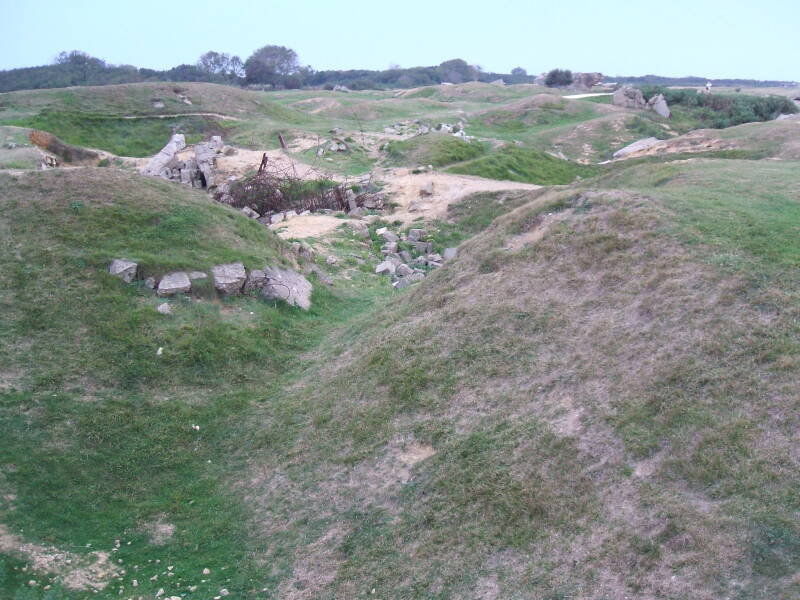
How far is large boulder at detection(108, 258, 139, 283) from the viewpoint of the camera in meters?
13.2

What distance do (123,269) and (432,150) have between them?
23204 mm

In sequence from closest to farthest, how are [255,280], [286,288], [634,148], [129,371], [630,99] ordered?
[129,371] → [255,280] → [286,288] → [634,148] → [630,99]

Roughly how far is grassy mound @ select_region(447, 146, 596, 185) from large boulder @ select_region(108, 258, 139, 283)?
20318 mm

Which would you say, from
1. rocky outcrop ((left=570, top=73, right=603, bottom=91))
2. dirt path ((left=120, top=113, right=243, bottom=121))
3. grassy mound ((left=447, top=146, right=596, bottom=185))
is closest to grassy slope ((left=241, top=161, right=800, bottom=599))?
grassy mound ((left=447, top=146, right=596, bottom=185))

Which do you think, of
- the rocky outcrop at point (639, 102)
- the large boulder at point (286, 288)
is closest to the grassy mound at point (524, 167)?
the large boulder at point (286, 288)

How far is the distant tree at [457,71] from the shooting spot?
121 meters

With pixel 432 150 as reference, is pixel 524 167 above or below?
below

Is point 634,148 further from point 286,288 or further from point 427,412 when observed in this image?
point 427,412

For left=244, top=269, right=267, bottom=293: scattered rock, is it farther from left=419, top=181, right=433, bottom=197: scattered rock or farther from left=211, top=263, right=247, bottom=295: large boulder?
left=419, top=181, right=433, bottom=197: scattered rock

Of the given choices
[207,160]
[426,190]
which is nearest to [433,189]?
[426,190]

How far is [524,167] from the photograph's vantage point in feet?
111

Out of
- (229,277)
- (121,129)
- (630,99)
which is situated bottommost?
(229,277)

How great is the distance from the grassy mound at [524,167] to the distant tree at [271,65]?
68.4m

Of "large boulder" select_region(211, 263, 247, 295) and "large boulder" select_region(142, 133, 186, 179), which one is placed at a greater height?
"large boulder" select_region(142, 133, 186, 179)
